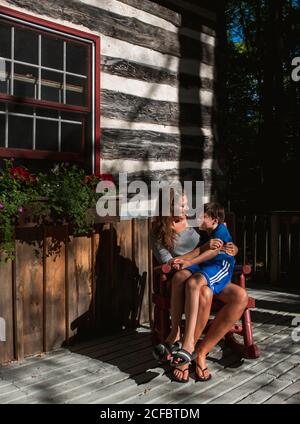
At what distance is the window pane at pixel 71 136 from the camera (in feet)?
16.7

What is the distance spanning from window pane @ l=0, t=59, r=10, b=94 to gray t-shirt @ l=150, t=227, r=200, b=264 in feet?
7.35

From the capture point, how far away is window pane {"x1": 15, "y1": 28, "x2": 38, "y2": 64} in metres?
4.82

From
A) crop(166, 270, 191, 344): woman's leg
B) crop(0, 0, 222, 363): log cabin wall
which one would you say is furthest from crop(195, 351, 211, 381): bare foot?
crop(0, 0, 222, 363): log cabin wall

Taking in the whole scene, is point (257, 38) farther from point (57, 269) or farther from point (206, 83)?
point (57, 269)

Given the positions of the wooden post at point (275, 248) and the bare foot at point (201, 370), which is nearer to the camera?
the bare foot at point (201, 370)

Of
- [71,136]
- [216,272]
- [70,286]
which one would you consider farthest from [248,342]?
[71,136]

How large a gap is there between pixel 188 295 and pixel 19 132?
111 inches

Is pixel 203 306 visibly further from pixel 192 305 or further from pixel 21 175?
pixel 21 175

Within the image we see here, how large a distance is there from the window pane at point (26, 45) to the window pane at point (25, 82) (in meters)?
0.26

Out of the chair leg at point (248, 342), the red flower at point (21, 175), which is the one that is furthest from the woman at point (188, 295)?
the red flower at point (21, 175)

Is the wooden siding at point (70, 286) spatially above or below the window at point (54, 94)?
below

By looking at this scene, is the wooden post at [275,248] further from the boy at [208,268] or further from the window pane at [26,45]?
the window pane at [26,45]

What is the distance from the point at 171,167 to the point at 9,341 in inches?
123

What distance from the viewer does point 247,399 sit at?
9.61 feet
